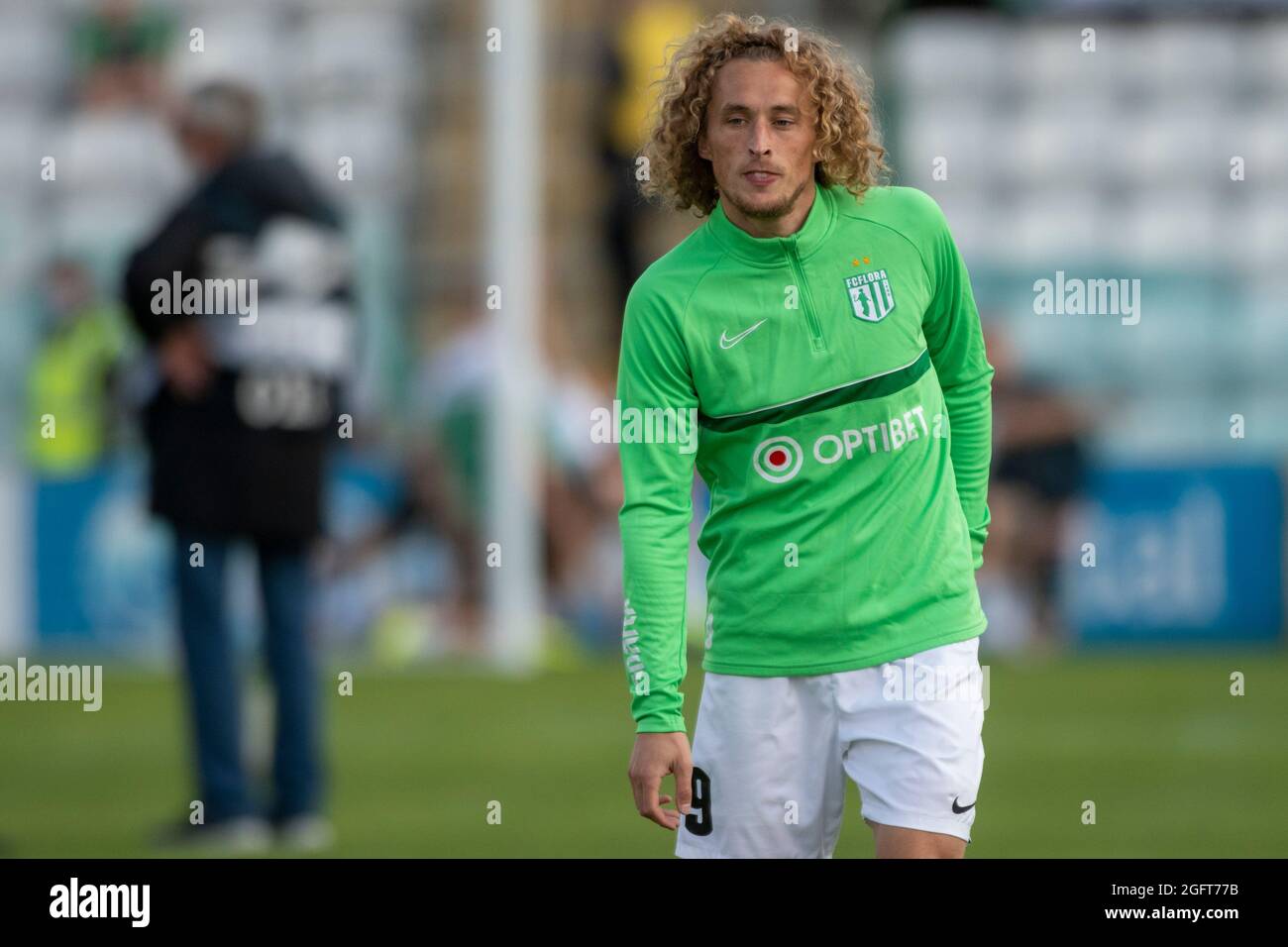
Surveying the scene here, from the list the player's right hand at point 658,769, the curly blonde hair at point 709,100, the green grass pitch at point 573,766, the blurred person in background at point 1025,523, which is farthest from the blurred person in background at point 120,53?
the player's right hand at point 658,769

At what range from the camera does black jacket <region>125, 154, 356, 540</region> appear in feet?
22.0

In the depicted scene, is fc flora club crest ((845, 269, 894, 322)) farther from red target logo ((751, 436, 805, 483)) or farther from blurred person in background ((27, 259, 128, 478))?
blurred person in background ((27, 259, 128, 478))

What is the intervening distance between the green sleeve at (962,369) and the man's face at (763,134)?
30 centimetres

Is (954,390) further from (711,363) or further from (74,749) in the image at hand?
(74,749)

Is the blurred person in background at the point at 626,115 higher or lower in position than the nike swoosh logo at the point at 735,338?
higher

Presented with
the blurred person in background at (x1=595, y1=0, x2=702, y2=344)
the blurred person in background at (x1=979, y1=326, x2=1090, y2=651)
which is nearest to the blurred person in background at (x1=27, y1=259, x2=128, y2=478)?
the blurred person in background at (x1=595, y1=0, x2=702, y2=344)

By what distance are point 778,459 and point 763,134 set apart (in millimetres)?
562

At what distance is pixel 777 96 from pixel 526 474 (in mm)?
8036

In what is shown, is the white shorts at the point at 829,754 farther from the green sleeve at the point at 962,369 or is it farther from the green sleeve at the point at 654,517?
the green sleeve at the point at 962,369

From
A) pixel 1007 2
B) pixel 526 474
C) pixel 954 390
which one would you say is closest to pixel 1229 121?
pixel 1007 2

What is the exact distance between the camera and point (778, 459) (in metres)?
3.83

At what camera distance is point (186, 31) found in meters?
16.6

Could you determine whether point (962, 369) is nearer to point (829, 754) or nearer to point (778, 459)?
point (778, 459)

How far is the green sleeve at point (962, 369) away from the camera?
154 inches
